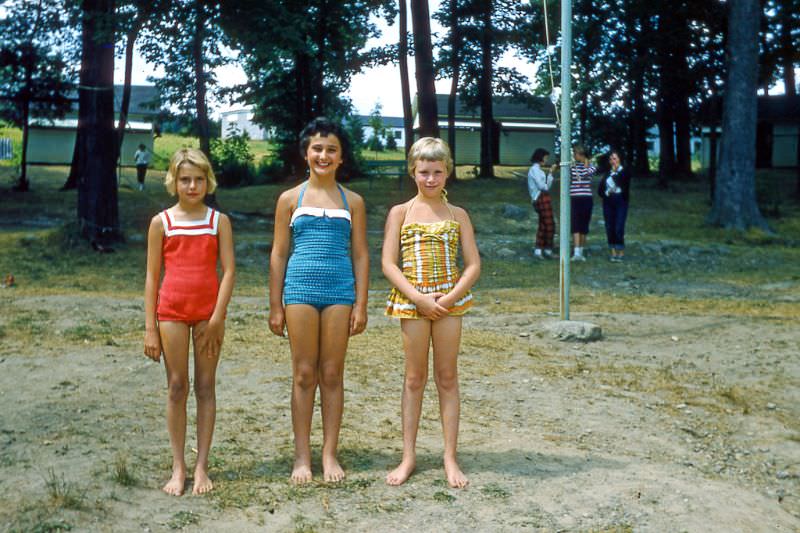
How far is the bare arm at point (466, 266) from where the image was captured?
4.70 m

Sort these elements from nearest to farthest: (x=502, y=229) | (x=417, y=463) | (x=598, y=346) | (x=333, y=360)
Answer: (x=333, y=360), (x=417, y=463), (x=598, y=346), (x=502, y=229)

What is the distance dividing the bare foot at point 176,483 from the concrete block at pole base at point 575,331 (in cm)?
529

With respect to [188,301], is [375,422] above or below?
below

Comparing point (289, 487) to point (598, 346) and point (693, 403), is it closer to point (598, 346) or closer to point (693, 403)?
point (693, 403)

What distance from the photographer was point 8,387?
6859 millimetres

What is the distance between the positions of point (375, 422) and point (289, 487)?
151 centimetres

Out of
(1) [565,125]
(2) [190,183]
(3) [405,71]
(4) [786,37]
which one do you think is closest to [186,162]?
(2) [190,183]

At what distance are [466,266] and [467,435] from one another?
54.1 inches

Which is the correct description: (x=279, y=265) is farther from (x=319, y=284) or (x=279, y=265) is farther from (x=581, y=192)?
(x=581, y=192)

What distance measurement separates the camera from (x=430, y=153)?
485cm

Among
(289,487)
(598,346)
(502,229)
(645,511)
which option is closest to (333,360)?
(289,487)

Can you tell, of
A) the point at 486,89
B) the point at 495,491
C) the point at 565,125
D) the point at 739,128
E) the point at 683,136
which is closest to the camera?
the point at 495,491

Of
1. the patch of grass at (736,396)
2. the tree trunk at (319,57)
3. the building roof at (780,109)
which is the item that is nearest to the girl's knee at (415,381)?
the patch of grass at (736,396)

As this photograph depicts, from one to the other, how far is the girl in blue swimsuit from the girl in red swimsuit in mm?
281
